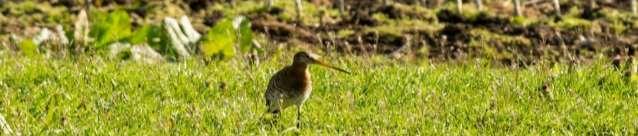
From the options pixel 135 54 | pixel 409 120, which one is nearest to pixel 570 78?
pixel 409 120

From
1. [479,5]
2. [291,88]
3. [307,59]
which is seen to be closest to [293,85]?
[291,88]

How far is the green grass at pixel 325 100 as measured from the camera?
8711mm

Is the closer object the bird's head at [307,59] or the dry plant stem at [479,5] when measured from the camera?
the bird's head at [307,59]

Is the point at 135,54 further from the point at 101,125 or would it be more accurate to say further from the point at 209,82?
the point at 101,125

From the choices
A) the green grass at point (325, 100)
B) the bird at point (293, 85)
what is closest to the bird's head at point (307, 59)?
the bird at point (293, 85)

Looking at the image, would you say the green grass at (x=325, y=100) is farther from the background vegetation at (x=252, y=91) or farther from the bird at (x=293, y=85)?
the bird at (x=293, y=85)

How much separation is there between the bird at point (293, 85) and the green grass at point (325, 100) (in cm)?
16

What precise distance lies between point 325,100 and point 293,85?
1.40 meters

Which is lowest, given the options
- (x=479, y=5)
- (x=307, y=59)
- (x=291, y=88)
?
(x=479, y=5)

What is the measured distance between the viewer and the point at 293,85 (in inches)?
337

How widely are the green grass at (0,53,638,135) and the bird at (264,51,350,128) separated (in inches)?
6.2

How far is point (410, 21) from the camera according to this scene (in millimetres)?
20625

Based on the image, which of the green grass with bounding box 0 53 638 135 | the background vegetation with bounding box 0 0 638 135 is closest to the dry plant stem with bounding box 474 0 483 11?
the background vegetation with bounding box 0 0 638 135

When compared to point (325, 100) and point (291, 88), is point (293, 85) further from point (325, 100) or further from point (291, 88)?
point (325, 100)
